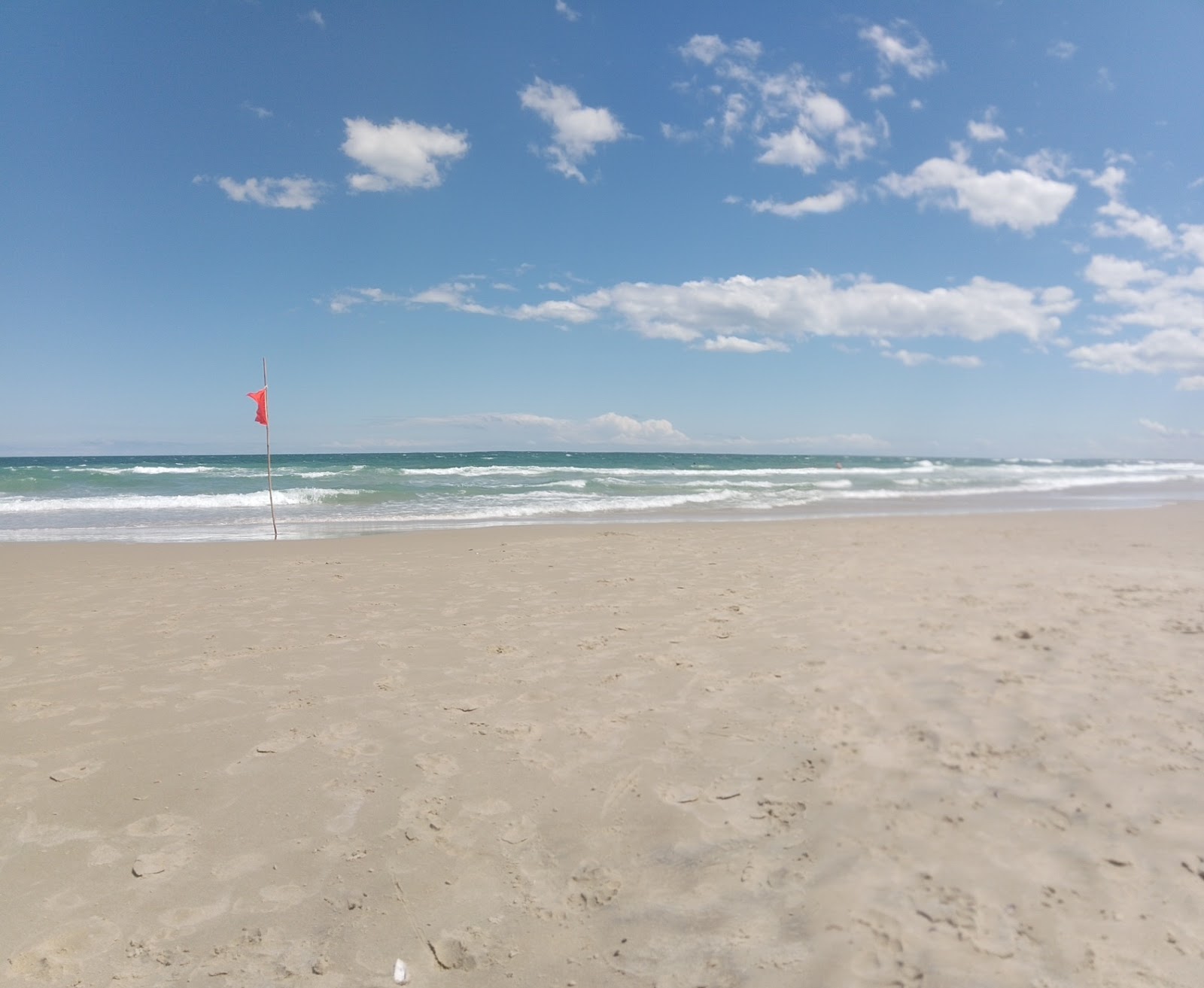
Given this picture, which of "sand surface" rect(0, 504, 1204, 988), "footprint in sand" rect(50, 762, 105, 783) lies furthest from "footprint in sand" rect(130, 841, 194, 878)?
"footprint in sand" rect(50, 762, 105, 783)

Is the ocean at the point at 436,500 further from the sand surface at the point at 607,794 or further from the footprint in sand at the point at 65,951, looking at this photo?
the footprint in sand at the point at 65,951

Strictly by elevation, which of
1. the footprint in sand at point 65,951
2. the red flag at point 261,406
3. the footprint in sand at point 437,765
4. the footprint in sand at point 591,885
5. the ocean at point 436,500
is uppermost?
the red flag at point 261,406

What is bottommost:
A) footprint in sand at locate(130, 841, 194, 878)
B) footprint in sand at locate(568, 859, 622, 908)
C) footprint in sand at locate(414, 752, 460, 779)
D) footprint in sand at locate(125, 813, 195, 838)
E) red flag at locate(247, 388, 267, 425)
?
footprint in sand at locate(568, 859, 622, 908)

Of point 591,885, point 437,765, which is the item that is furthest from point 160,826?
point 591,885

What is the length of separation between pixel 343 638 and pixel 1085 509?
2006 cm

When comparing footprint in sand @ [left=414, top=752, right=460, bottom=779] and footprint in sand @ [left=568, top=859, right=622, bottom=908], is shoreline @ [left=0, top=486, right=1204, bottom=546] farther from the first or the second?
footprint in sand @ [left=568, top=859, right=622, bottom=908]

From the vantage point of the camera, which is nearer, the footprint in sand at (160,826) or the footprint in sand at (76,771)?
the footprint in sand at (160,826)

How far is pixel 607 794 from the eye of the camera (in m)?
3.33

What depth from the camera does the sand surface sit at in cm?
238

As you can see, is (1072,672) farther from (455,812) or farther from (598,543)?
(598,543)

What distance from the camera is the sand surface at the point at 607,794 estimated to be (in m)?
2.38

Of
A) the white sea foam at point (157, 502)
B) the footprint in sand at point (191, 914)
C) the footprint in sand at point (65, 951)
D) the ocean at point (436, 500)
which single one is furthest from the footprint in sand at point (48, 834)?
the white sea foam at point (157, 502)

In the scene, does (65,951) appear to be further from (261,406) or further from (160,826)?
(261,406)

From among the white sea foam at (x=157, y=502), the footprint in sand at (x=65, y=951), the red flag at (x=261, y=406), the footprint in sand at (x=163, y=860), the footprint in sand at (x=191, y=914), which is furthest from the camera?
the white sea foam at (x=157, y=502)
